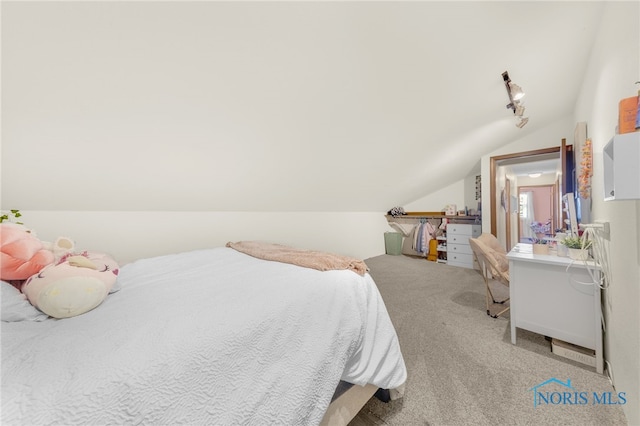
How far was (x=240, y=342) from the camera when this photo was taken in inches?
33.2

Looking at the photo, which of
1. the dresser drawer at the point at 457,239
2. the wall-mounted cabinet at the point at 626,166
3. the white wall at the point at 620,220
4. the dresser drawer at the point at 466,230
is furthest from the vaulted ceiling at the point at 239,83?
the dresser drawer at the point at 457,239

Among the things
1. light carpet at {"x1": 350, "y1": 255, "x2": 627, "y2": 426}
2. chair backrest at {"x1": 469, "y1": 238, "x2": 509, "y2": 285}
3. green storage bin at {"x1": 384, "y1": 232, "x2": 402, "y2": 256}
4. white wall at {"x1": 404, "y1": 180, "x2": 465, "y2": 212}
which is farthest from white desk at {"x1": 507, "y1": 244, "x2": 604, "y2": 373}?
white wall at {"x1": 404, "y1": 180, "x2": 465, "y2": 212}

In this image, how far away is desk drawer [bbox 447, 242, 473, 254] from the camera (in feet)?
14.5

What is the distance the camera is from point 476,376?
1.54 meters

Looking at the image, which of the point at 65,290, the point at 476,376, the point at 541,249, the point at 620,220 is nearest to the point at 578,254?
the point at 541,249

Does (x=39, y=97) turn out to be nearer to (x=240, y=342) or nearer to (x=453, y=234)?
(x=240, y=342)

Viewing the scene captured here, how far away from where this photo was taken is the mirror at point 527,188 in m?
3.47

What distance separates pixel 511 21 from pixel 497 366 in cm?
242

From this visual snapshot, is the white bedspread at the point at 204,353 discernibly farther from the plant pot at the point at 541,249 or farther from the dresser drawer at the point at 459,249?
the dresser drawer at the point at 459,249

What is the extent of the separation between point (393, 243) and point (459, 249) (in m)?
1.43

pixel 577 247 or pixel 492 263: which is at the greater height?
pixel 577 247

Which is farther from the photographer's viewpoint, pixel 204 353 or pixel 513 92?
pixel 513 92

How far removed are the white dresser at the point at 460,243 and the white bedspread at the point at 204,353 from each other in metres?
3.95

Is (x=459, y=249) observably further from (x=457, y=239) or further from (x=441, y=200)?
(x=441, y=200)
